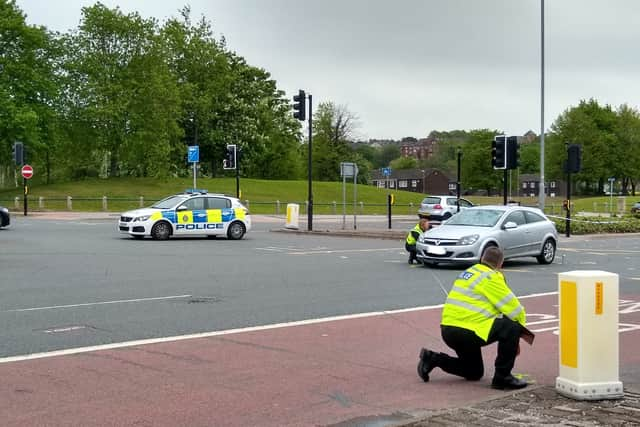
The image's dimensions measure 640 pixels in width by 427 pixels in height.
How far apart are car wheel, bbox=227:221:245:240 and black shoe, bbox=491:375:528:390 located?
69.0 ft

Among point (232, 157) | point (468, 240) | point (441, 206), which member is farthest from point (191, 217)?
point (441, 206)

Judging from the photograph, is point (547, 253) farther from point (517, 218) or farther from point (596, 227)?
point (596, 227)

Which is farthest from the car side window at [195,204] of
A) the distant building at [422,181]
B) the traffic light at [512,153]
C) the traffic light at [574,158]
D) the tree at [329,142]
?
the distant building at [422,181]

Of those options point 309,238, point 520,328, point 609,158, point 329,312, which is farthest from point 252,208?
point 609,158

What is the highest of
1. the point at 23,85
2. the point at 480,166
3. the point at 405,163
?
the point at 23,85

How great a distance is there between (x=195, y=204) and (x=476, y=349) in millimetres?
20559

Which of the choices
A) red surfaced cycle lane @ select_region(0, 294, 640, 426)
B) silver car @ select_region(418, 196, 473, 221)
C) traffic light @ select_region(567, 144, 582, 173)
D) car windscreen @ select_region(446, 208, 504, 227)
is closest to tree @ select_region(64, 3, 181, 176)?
silver car @ select_region(418, 196, 473, 221)

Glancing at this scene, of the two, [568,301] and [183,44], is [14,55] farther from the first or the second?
[568,301]

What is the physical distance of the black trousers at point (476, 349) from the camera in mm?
6891

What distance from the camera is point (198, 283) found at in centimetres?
1443

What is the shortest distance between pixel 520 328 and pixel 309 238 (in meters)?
21.9

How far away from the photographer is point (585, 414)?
19.6ft

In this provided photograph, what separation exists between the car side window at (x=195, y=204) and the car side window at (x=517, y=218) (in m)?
11.8

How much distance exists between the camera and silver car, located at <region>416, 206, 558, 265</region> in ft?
56.9
